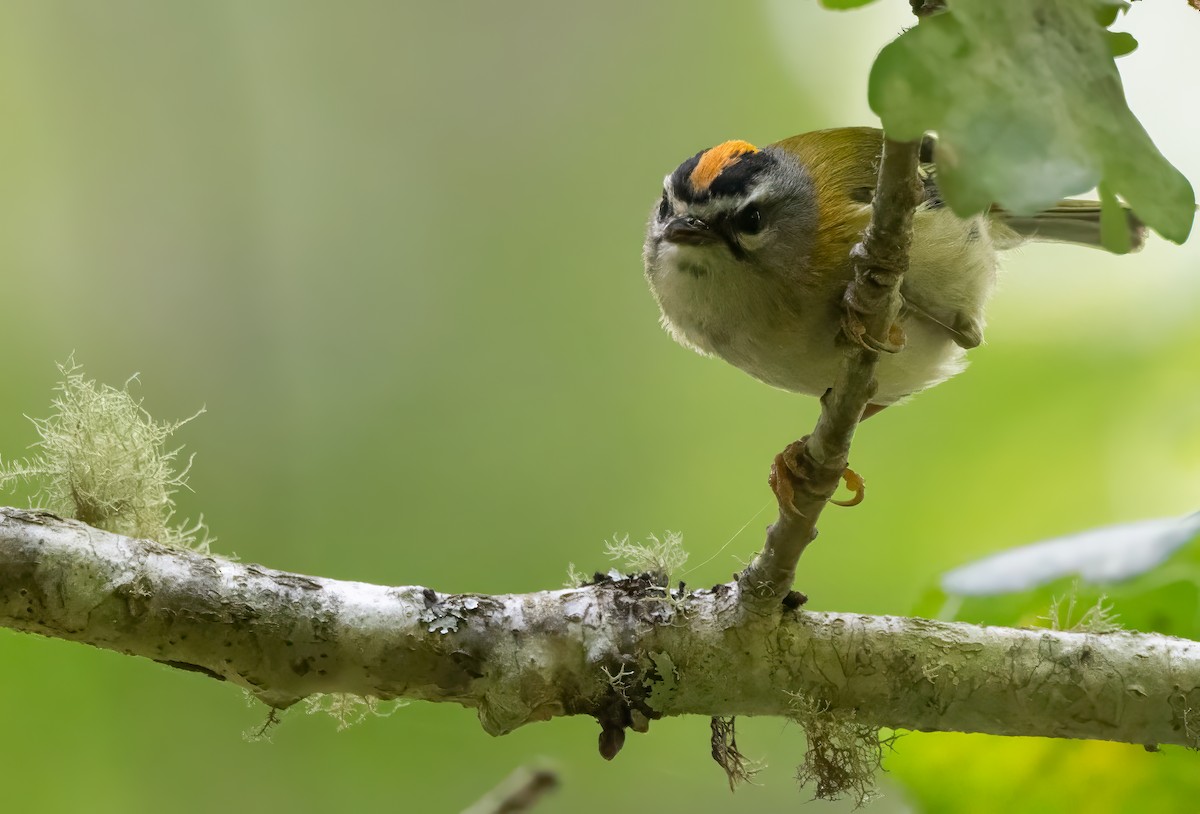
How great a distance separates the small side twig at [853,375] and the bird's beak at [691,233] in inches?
21.7

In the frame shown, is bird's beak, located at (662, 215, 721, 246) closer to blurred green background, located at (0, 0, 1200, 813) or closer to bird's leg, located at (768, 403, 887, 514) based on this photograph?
bird's leg, located at (768, 403, 887, 514)

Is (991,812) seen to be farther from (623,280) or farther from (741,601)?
(623,280)

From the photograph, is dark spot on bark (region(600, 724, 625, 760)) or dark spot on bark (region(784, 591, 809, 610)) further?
dark spot on bark (region(784, 591, 809, 610))

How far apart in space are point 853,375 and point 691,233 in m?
0.76

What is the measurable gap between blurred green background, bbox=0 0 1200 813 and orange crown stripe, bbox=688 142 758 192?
1574 mm

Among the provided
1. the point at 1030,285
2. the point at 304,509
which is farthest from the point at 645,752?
the point at 1030,285

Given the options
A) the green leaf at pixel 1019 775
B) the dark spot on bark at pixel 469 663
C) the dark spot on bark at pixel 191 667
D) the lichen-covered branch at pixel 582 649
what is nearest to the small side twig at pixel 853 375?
the lichen-covered branch at pixel 582 649

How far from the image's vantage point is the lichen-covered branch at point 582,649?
1575 mm

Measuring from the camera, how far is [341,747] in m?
3.90

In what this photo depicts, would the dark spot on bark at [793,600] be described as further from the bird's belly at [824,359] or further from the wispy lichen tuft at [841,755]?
the bird's belly at [824,359]

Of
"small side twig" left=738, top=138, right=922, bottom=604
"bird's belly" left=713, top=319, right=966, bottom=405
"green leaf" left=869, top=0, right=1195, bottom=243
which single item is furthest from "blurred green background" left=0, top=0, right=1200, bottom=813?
"green leaf" left=869, top=0, right=1195, bottom=243

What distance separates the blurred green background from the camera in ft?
12.2

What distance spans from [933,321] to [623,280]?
2441 millimetres

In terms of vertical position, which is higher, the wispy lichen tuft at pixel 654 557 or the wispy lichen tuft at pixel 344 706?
the wispy lichen tuft at pixel 654 557
